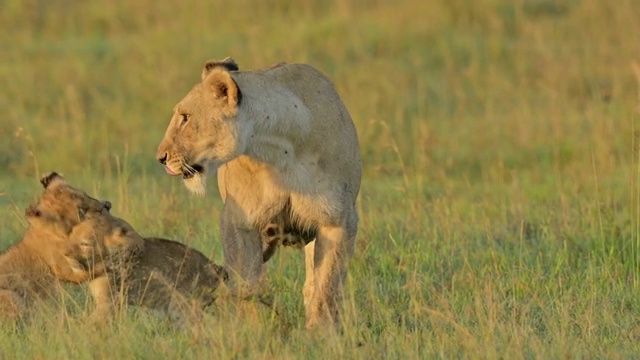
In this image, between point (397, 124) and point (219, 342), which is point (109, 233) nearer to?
point (219, 342)

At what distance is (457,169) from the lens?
9727mm

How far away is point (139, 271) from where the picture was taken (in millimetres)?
5242

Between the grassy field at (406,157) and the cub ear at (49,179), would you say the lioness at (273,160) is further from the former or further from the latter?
the cub ear at (49,179)

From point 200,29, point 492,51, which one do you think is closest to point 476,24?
point 492,51

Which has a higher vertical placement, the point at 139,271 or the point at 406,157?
the point at 139,271

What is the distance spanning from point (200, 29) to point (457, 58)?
251 centimetres

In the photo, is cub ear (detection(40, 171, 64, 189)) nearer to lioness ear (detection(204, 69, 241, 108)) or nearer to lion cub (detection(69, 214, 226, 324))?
lion cub (detection(69, 214, 226, 324))

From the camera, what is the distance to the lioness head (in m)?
5.02

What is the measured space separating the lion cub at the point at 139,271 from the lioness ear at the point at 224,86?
599 millimetres

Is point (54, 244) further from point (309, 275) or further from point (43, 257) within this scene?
point (309, 275)

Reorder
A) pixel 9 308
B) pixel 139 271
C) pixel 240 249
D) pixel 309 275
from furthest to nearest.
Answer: pixel 309 275
pixel 240 249
pixel 139 271
pixel 9 308

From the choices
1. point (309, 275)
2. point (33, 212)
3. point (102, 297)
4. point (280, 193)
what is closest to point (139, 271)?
point (102, 297)

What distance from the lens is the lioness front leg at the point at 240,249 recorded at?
5.43m

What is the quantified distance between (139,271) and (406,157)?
4873 millimetres
